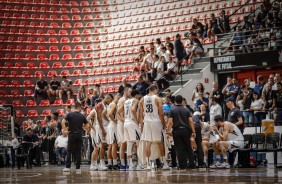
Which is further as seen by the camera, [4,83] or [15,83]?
[15,83]

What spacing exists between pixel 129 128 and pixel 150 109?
1164 mm

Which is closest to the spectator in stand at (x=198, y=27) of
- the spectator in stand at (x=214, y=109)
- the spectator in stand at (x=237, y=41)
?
the spectator in stand at (x=237, y=41)

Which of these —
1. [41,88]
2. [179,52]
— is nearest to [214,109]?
[179,52]

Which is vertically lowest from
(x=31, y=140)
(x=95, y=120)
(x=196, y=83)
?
(x=31, y=140)

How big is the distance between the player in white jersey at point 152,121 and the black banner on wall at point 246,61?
8453 millimetres

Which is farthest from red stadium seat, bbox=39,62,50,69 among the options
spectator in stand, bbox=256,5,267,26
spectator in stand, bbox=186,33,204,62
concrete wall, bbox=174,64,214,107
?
spectator in stand, bbox=256,5,267,26

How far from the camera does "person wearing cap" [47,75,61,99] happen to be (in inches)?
1223

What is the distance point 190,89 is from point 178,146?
996cm

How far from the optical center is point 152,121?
1683 cm

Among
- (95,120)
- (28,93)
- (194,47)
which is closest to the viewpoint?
(95,120)

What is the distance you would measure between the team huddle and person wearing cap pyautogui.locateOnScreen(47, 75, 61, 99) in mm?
11679

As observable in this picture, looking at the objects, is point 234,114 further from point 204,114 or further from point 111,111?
point 111,111

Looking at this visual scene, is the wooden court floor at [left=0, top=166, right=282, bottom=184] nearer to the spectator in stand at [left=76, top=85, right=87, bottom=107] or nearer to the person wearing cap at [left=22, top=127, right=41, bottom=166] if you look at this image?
the person wearing cap at [left=22, top=127, right=41, bottom=166]

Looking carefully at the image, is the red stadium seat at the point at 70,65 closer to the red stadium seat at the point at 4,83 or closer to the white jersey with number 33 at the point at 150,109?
the red stadium seat at the point at 4,83
